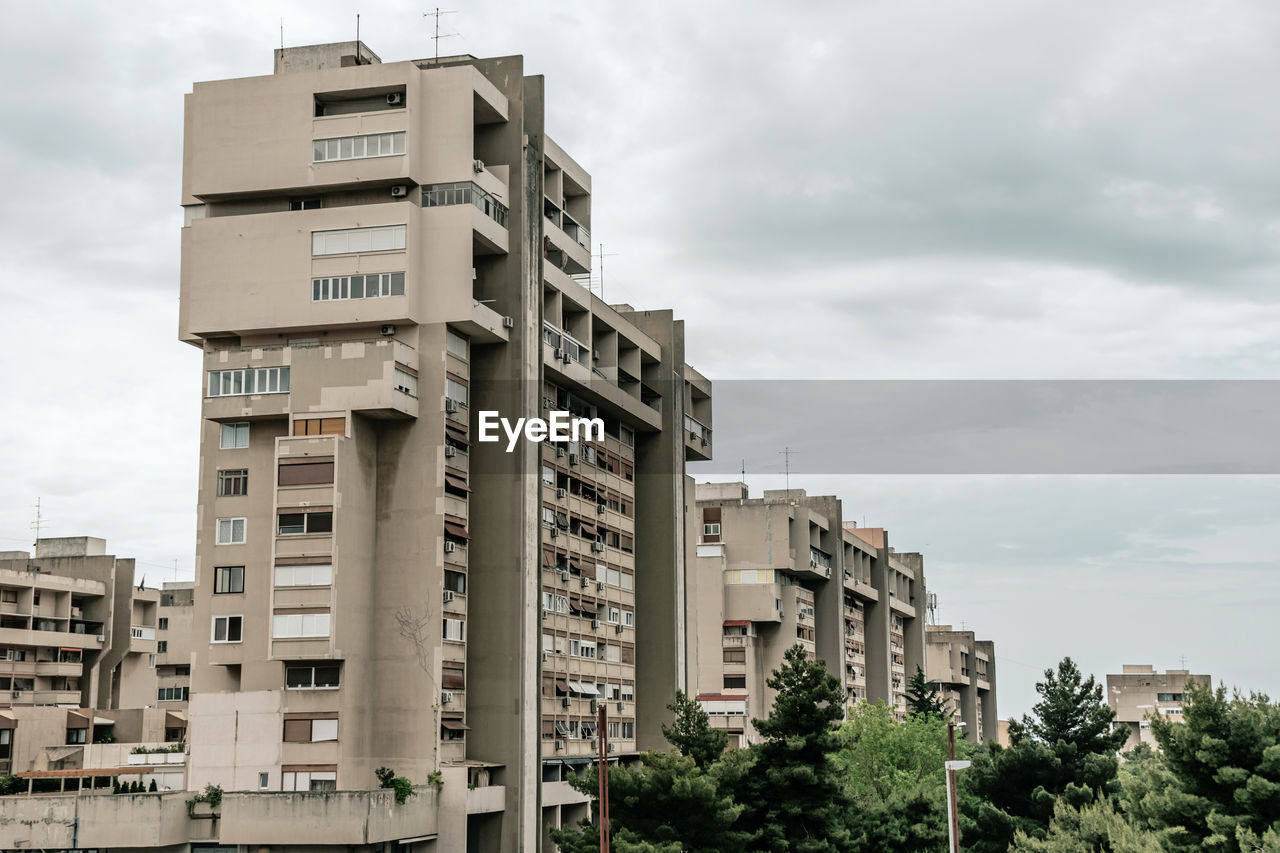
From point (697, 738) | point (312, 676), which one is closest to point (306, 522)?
point (312, 676)

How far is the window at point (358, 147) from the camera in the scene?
5884cm

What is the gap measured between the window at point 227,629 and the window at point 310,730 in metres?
4.12

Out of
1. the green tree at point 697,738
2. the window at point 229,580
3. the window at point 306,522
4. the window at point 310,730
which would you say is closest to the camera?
the green tree at point 697,738

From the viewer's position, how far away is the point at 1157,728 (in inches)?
1460

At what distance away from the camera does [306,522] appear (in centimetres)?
5506

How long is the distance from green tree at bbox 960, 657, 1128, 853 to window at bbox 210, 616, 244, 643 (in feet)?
94.9

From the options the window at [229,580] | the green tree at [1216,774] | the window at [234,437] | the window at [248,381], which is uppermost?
the window at [248,381]

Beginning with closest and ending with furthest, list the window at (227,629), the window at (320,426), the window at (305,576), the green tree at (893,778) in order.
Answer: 1. the window at (305,576)
2. the window at (227,629)
3. the window at (320,426)
4. the green tree at (893,778)

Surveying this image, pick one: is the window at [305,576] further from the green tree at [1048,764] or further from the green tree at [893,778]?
the green tree at [1048,764]

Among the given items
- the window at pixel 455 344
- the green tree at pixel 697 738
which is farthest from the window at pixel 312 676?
the window at pixel 455 344

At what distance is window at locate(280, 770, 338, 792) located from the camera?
177 feet

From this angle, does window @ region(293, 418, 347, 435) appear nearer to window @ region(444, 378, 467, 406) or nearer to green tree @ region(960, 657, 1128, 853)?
window @ region(444, 378, 467, 406)

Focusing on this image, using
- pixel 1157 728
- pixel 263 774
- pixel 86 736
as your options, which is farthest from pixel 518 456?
pixel 86 736

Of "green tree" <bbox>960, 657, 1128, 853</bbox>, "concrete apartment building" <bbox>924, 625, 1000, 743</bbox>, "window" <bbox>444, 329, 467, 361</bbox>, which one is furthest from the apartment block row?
"concrete apartment building" <bbox>924, 625, 1000, 743</bbox>
